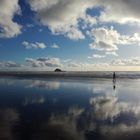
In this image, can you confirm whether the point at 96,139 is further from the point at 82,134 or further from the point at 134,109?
the point at 134,109

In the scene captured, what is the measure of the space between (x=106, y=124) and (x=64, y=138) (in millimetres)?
4090

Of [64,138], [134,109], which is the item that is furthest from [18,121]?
[134,109]

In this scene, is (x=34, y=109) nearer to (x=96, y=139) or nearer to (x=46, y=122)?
(x=46, y=122)

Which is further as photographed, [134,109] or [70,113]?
[134,109]

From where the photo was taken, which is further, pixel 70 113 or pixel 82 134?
pixel 70 113

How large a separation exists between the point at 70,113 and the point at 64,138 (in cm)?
686

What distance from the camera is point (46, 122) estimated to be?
689 inches

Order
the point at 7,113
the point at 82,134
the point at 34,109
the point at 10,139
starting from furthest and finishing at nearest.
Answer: the point at 34,109, the point at 7,113, the point at 82,134, the point at 10,139

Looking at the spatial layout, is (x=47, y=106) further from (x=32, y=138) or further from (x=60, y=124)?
(x=32, y=138)

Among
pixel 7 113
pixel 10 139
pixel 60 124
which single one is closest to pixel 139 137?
pixel 60 124

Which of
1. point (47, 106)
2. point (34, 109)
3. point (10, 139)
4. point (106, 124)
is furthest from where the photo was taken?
point (47, 106)

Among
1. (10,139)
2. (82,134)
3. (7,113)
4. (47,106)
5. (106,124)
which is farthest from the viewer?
(47,106)

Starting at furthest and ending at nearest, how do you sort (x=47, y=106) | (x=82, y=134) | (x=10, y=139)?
(x=47, y=106) → (x=82, y=134) → (x=10, y=139)

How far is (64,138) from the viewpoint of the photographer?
14.0 m
